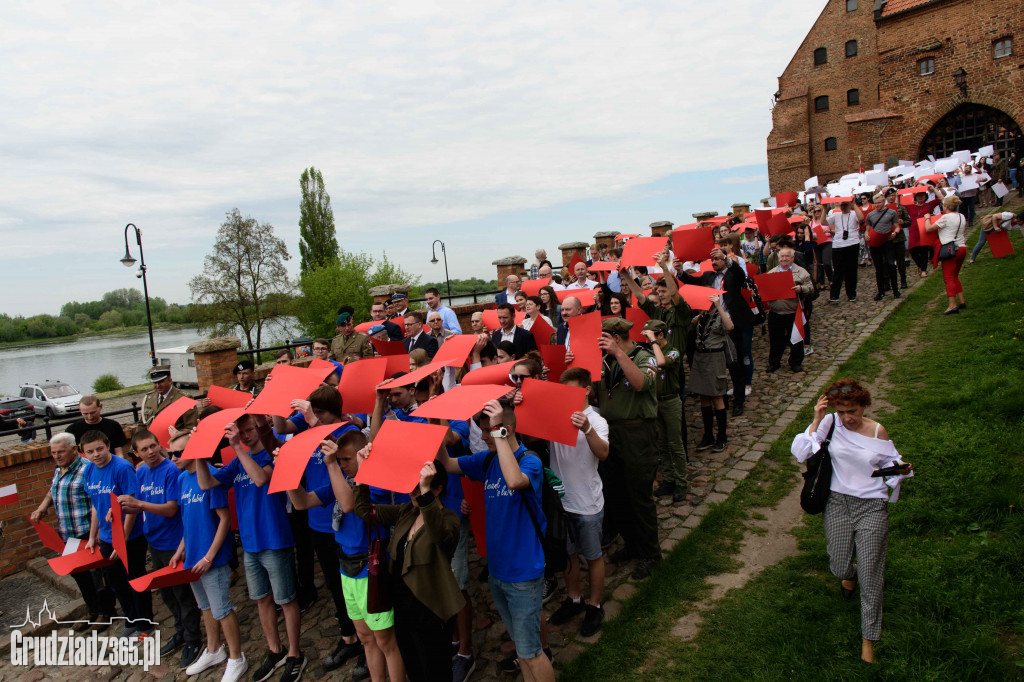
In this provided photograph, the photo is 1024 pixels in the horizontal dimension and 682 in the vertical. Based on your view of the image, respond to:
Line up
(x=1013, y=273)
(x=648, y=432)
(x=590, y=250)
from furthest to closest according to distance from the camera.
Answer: (x=590, y=250)
(x=1013, y=273)
(x=648, y=432)

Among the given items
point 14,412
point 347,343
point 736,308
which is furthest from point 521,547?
point 14,412

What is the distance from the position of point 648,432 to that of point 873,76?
39.9 m

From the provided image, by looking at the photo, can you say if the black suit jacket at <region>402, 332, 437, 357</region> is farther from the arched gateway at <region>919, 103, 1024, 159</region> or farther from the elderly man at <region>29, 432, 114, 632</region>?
the arched gateway at <region>919, 103, 1024, 159</region>

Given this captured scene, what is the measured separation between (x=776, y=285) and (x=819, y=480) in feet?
18.1

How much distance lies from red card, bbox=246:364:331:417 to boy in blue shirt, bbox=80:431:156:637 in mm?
2182

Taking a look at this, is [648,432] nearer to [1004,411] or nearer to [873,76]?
[1004,411]

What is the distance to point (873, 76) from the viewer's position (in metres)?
34.3

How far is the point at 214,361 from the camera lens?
9258 millimetres

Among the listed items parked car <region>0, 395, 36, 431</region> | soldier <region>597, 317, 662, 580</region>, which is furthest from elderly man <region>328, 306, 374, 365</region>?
parked car <region>0, 395, 36, 431</region>

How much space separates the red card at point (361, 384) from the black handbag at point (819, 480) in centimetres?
310

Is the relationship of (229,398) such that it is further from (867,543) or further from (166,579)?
(867,543)

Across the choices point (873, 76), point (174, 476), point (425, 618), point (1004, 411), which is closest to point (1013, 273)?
point (1004, 411)

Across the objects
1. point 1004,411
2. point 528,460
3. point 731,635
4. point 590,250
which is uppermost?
point 590,250

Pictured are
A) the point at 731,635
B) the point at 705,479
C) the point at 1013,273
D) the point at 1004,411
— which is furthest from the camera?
the point at 1013,273
